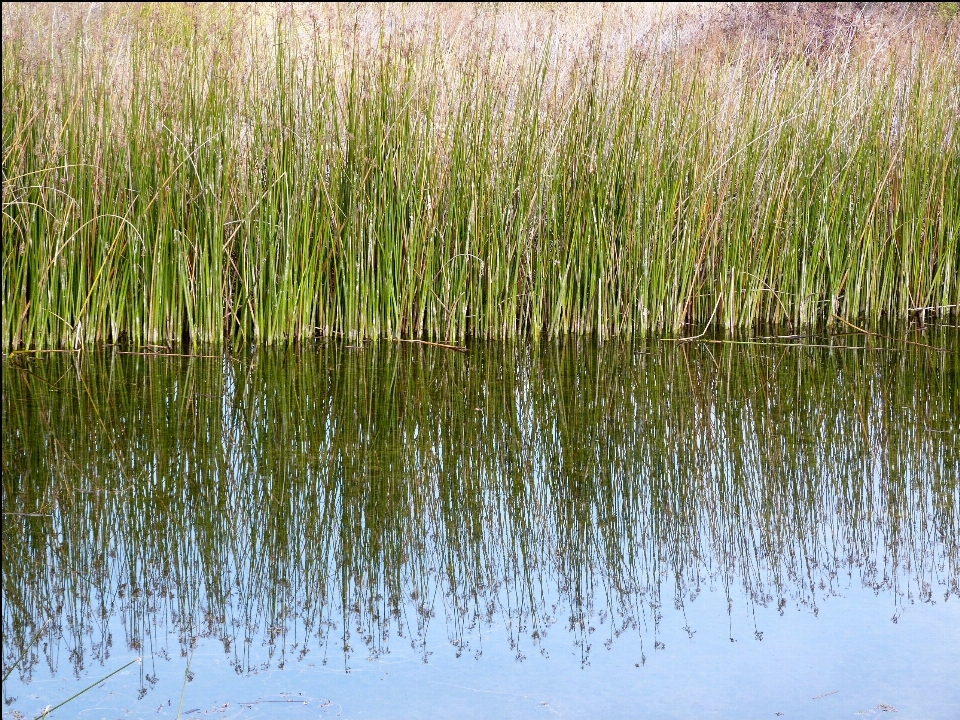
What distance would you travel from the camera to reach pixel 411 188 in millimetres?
3934

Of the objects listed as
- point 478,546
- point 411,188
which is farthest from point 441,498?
point 411,188

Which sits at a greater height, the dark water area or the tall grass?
the tall grass

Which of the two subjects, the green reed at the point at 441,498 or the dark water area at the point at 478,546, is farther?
the green reed at the point at 441,498

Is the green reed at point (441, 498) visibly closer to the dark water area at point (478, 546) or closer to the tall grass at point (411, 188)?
the dark water area at point (478, 546)

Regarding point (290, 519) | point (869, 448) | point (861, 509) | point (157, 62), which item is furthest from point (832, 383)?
point (157, 62)

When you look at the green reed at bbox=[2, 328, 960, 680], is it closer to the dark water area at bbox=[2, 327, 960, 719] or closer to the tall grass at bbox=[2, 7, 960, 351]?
the dark water area at bbox=[2, 327, 960, 719]

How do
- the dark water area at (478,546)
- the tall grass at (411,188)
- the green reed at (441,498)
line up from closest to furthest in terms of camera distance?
the dark water area at (478,546)
the green reed at (441,498)
the tall grass at (411,188)

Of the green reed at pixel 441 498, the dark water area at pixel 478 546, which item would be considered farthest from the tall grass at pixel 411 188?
the dark water area at pixel 478 546

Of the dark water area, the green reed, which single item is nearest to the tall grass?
the green reed

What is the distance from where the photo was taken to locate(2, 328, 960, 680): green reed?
5.75 feet

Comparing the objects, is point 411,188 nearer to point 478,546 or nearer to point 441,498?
point 441,498

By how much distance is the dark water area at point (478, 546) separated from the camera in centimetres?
154

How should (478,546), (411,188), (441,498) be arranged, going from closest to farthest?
1. (478,546)
2. (441,498)
3. (411,188)

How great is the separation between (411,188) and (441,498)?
6.28 feet
